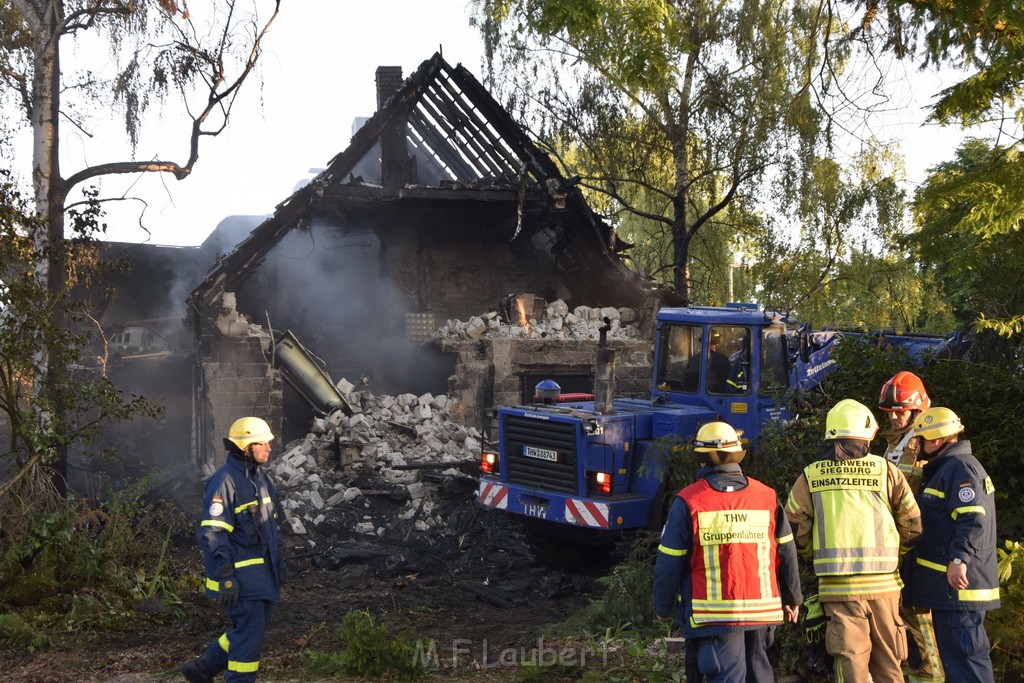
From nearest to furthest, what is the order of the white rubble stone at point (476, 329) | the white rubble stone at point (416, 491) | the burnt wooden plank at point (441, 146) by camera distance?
the white rubble stone at point (416, 491) → the white rubble stone at point (476, 329) → the burnt wooden plank at point (441, 146)

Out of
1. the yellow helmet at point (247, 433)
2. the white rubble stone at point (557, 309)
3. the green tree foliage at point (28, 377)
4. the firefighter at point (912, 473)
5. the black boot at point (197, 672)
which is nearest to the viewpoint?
the firefighter at point (912, 473)

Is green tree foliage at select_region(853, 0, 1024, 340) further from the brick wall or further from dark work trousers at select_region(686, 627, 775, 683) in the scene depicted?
the brick wall

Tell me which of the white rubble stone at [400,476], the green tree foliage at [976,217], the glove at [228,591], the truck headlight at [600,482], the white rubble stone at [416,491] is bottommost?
the white rubble stone at [416,491]

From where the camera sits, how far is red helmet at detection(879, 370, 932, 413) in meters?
6.43

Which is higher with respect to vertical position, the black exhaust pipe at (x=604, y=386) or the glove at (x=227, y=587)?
the black exhaust pipe at (x=604, y=386)

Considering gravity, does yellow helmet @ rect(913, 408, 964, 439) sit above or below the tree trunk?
below

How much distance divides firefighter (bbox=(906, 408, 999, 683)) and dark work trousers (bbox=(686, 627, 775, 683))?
3.51ft

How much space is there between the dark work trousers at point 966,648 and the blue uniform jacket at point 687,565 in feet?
3.32

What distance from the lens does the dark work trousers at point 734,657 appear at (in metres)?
4.76

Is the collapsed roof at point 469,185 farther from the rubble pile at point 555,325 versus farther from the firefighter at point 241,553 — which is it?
the firefighter at point 241,553

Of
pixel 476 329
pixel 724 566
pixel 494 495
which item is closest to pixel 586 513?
pixel 494 495

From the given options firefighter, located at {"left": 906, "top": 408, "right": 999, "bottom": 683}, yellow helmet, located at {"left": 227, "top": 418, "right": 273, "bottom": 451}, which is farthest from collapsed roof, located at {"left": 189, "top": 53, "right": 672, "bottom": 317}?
firefighter, located at {"left": 906, "top": 408, "right": 999, "bottom": 683}

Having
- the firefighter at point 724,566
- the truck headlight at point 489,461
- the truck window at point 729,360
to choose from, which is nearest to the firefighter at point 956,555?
the firefighter at point 724,566

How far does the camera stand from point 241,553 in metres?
5.80
